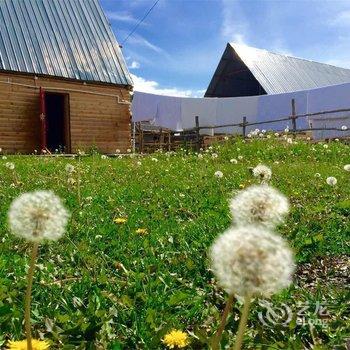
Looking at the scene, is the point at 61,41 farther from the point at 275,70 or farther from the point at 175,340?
the point at 275,70

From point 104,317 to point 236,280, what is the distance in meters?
1.29

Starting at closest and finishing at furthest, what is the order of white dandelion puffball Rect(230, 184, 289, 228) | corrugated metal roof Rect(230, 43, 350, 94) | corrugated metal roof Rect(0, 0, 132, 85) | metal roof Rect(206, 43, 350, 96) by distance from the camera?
white dandelion puffball Rect(230, 184, 289, 228)
corrugated metal roof Rect(0, 0, 132, 85)
metal roof Rect(206, 43, 350, 96)
corrugated metal roof Rect(230, 43, 350, 94)

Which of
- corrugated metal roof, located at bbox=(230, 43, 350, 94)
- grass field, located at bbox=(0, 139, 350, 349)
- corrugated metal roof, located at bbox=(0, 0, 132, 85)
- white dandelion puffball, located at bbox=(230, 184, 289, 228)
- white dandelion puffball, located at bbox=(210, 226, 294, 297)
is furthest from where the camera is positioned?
corrugated metal roof, located at bbox=(230, 43, 350, 94)

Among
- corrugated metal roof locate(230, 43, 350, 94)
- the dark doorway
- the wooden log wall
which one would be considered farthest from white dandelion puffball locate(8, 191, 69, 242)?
corrugated metal roof locate(230, 43, 350, 94)

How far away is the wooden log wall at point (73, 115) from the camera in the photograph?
18766 millimetres

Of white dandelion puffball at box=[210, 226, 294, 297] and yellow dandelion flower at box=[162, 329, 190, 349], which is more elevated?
white dandelion puffball at box=[210, 226, 294, 297]

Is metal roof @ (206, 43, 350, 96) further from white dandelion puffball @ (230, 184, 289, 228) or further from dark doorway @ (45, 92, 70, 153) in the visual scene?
white dandelion puffball @ (230, 184, 289, 228)

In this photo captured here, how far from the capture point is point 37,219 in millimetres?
1162

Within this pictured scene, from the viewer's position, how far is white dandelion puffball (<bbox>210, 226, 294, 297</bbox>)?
33.9 inches

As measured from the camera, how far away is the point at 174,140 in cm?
2942

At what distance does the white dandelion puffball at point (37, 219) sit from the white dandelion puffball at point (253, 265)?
45 centimetres

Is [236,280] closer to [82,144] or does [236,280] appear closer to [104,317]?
[104,317]

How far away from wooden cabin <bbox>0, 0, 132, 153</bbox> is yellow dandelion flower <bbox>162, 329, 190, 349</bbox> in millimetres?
16265

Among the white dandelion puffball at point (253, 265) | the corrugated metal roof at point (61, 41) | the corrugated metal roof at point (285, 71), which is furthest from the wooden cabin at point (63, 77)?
the white dandelion puffball at point (253, 265)
